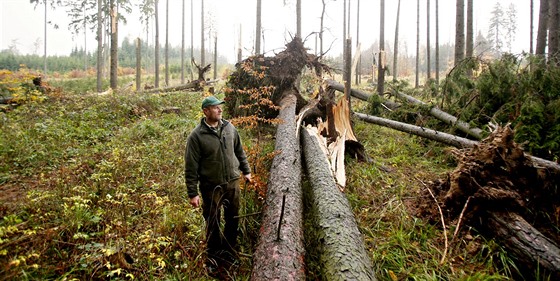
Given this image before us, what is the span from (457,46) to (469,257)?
9.82 meters

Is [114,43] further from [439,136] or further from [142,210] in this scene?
[439,136]

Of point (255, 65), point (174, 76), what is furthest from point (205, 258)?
point (174, 76)

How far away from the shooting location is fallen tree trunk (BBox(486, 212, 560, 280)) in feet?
9.25

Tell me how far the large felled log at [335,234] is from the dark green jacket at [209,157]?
1.17m

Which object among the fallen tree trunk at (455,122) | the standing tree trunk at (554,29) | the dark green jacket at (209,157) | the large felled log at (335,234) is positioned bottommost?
the large felled log at (335,234)

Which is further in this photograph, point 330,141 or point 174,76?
point 174,76

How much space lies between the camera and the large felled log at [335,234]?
8.86ft

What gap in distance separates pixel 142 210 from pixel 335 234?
2698 mm

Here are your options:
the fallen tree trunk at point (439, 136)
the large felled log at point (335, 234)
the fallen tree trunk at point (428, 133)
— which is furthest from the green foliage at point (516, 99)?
the large felled log at point (335, 234)

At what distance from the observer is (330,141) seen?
6.50 meters

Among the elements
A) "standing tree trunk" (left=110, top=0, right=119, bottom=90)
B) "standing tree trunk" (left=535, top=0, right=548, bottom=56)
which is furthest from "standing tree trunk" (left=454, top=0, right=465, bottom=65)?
"standing tree trunk" (left=110, top=0, right=119, bottom=90)

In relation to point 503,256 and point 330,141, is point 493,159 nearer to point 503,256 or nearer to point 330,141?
point 503,256

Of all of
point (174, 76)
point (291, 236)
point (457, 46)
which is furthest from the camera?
point (174, 76)

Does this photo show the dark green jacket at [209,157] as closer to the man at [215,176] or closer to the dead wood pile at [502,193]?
the man at [215,176]
